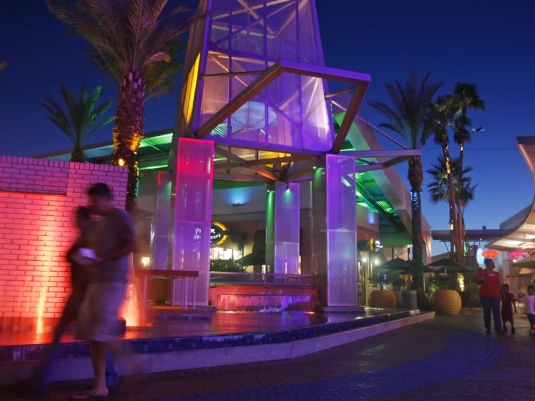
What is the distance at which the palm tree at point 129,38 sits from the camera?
13.6 metres

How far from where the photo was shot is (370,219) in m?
36.4

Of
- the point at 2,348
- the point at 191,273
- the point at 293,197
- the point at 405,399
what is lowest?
the point at 405,399

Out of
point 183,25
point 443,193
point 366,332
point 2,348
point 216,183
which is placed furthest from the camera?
point 443,193

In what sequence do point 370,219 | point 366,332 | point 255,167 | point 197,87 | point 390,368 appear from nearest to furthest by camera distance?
1. point 390,368
2. point 366,332
3. point 197,87
4. point 255,167
5. point 370,219

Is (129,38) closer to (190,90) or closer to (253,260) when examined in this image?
(190,90)

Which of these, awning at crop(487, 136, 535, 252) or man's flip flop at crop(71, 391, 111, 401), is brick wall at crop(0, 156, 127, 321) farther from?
awning at crop(487, 136, 535, 252)

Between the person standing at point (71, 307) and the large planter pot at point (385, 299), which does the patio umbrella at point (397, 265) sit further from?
the person standing at point (71, 307)

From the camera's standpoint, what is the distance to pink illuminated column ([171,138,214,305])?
48.6 feet

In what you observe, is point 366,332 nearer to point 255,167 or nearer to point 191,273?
point 191,273

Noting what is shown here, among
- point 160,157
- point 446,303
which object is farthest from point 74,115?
point 446,303

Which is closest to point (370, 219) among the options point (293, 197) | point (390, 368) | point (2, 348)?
point (293, 197)

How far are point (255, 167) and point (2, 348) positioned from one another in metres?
15.5

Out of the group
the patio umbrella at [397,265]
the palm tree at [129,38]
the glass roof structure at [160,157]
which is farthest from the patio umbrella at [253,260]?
the palm tree at [129,38]

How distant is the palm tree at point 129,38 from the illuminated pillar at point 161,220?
376 centimetres
